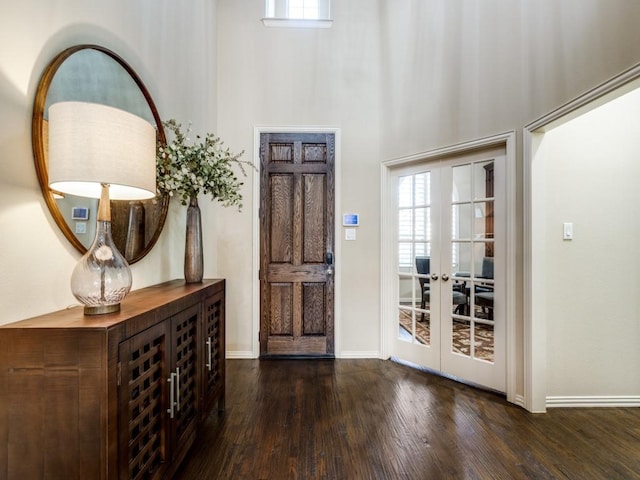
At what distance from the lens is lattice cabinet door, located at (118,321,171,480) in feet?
3.40

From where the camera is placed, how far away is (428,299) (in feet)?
9.41

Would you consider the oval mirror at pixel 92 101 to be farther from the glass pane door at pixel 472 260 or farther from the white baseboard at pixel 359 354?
the glass pane door at pixel 472 260

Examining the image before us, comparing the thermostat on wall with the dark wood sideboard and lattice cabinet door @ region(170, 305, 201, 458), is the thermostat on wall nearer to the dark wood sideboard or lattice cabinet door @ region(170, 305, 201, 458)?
lattice cabinet door @ region(170, 305, 201, 458)

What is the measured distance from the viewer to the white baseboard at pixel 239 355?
3139mm

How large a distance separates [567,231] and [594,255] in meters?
0.26

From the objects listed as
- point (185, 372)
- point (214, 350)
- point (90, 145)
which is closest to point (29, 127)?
point (90, 145)

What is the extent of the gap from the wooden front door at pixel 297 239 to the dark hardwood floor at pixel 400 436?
0.67 metres

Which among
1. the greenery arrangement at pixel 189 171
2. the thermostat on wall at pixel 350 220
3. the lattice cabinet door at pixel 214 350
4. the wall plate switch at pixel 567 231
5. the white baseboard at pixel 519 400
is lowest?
the white baseboard at pixel 519 400

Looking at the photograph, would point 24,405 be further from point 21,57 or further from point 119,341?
point 21,57

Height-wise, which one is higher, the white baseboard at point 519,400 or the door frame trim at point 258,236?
the door frame trim at point 258,236

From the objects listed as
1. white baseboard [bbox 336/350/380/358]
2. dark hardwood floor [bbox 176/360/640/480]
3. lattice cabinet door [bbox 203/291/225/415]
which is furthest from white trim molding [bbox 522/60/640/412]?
lattice cabinet door [bbox 203/291/225/415]

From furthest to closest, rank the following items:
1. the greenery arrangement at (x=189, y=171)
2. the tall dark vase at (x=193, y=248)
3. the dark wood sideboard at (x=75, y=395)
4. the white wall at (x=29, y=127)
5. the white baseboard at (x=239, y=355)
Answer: the white baseboard at (x=239, y=355) → the tall dark vase at (x=193, y=248) → the greenery arrangement at (x=189, y=171) → the white wall at (x=29, y=127) → the dark wood sideboard at (x=75, y=395)

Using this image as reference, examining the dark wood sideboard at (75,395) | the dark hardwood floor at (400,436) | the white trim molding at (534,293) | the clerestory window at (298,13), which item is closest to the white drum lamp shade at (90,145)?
the dark wood sideboard at (75,395)

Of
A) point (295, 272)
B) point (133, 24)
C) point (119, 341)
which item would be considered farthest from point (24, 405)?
point (295, 272)
